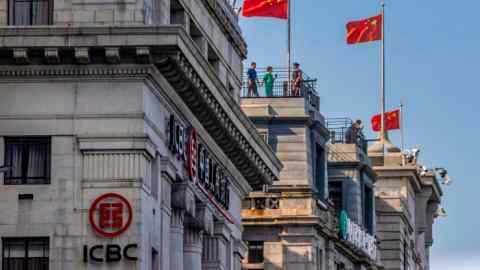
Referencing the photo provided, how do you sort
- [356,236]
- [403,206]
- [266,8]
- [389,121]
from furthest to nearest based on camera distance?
[389,121] → [403,206] → [356,236] → [266,8]

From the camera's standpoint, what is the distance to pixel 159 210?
279 feet

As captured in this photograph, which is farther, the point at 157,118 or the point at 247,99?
the point at 247,99

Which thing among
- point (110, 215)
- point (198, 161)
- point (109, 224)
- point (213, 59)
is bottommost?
point (109, 224)

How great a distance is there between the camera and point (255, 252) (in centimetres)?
12562

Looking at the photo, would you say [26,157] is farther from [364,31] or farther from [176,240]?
[364,31]

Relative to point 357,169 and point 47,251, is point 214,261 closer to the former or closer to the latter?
point 47,251

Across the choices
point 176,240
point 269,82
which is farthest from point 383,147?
point 176,240

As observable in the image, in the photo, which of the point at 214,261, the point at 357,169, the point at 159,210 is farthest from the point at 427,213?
the point at 159,210

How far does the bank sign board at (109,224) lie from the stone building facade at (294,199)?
40919mm

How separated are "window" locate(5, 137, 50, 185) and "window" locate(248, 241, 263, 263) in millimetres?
43533

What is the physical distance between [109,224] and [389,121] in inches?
3248

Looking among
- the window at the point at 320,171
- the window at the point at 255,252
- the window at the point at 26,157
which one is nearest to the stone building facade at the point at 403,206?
the window at the point at 320,171

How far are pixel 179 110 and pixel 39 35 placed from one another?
8023 mm

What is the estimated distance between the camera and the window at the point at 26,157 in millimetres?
82688
